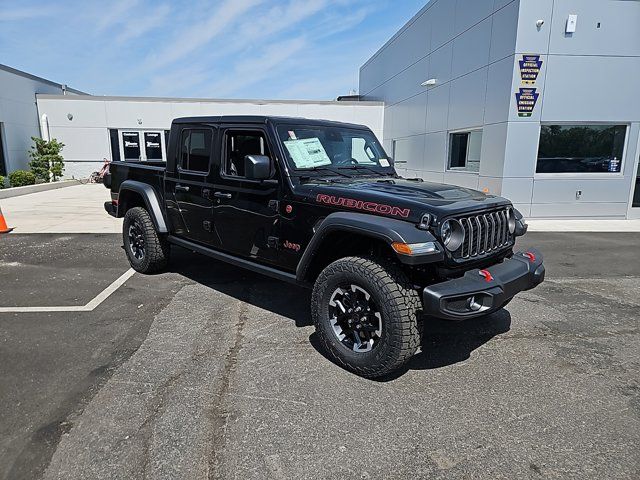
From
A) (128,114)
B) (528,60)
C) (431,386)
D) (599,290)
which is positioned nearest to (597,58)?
(528,60)

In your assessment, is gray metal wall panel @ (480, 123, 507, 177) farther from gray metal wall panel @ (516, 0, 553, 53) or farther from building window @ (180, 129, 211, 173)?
building window @ (180, 129, 211, 173)

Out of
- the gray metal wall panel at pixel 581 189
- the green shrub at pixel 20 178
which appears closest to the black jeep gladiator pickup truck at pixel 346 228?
the gray metal wall panel at pixel 581 189

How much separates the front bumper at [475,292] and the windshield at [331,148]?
172 centimetres

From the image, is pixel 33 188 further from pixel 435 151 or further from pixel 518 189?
pixel 518 189

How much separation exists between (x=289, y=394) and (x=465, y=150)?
11287 millimetres

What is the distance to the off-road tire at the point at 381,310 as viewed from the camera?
2988mm

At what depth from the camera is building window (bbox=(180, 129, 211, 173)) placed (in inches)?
184

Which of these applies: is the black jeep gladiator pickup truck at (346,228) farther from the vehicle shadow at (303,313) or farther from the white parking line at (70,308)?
the white parking line at (70,308)

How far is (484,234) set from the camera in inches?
134

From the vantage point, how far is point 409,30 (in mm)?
16047

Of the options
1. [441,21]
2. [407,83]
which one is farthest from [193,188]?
[407,83]

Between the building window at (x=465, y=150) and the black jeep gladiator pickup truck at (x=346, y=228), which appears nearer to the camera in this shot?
the black jeep gladiator pickup truck at (x=346, y=228)

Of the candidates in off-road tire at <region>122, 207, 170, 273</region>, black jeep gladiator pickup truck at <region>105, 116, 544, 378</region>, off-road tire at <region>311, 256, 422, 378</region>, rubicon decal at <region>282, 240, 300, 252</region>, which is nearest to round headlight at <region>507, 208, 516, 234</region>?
black jeep gladiator pickup truck at <region>105, 116, 544, 378</region>

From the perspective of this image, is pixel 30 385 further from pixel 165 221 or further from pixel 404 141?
pixel 404 141
